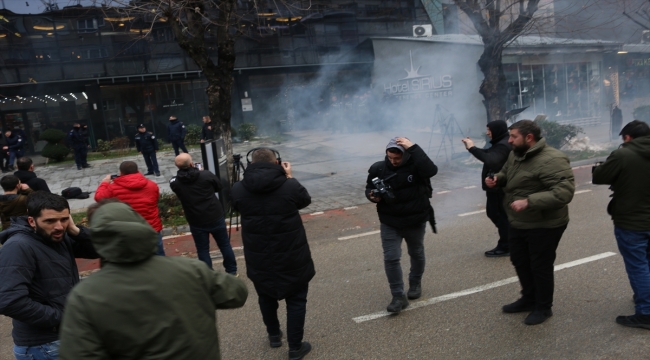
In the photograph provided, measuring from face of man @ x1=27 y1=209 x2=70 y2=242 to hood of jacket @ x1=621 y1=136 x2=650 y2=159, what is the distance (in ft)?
13.0

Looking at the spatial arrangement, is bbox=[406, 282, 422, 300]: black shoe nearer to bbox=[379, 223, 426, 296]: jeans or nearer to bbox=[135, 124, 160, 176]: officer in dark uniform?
bbox=[379, 223, 426, 296]: jeans

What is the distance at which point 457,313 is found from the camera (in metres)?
4.62

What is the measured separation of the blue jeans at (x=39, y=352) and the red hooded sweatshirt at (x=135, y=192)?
2.62 metres

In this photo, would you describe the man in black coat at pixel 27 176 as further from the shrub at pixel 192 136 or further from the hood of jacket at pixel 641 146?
the shrub at pixel 192 136

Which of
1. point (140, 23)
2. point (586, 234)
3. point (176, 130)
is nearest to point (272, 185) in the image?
point (586, 234)

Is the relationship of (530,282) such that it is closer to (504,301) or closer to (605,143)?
(504,301)

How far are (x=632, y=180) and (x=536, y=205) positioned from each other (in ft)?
2.55

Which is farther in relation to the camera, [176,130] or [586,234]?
[176,130]

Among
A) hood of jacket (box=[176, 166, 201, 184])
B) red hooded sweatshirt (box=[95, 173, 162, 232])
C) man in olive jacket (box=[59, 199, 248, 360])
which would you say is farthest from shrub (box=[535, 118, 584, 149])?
man in olive jacket (box=[59, 199, 248, 360])

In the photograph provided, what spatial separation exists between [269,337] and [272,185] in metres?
1.35

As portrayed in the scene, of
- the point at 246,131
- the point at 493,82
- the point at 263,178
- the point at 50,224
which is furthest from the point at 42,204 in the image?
the point at 246,131

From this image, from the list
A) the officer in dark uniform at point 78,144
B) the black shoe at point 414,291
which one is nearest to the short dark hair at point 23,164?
the black shoe at point 414,291

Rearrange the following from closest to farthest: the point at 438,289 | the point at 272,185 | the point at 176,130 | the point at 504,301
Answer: the point at 272,185 → the point at 504,301 → the point at 438,289 → the point at 176,130

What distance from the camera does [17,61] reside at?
67.3ft
